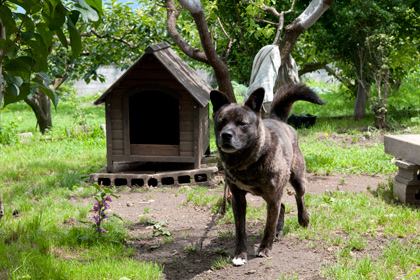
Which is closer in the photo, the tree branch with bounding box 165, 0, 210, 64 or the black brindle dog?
the black brindle dog

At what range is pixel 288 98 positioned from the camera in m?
4.42

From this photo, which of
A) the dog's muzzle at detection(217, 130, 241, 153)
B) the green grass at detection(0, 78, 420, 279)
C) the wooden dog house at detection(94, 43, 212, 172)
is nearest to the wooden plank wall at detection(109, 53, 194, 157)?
the wooden dog house at detection(94, 43, 212, 172)

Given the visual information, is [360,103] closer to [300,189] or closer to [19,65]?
[300,189]

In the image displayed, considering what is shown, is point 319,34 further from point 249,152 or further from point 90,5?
point 90,5

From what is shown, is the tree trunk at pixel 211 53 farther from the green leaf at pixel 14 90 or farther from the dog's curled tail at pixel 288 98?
the green leaf at pixel 14 90

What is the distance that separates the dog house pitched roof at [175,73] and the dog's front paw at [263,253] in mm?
2862

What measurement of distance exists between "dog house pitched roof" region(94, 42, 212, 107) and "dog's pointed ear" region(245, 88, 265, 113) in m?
2.65

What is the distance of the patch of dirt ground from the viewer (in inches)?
140

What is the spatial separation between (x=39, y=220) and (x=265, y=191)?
2.40 meters

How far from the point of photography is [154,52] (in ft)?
20.1

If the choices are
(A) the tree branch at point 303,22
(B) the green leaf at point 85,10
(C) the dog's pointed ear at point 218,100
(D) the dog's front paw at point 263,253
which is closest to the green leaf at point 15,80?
(B) the green leaf at point 85,10

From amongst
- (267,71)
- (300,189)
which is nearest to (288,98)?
(300,189)

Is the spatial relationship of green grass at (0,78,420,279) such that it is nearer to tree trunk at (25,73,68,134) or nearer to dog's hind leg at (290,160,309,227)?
dog's hind leg at (290,160,309,227)

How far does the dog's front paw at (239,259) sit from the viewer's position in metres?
3.67
